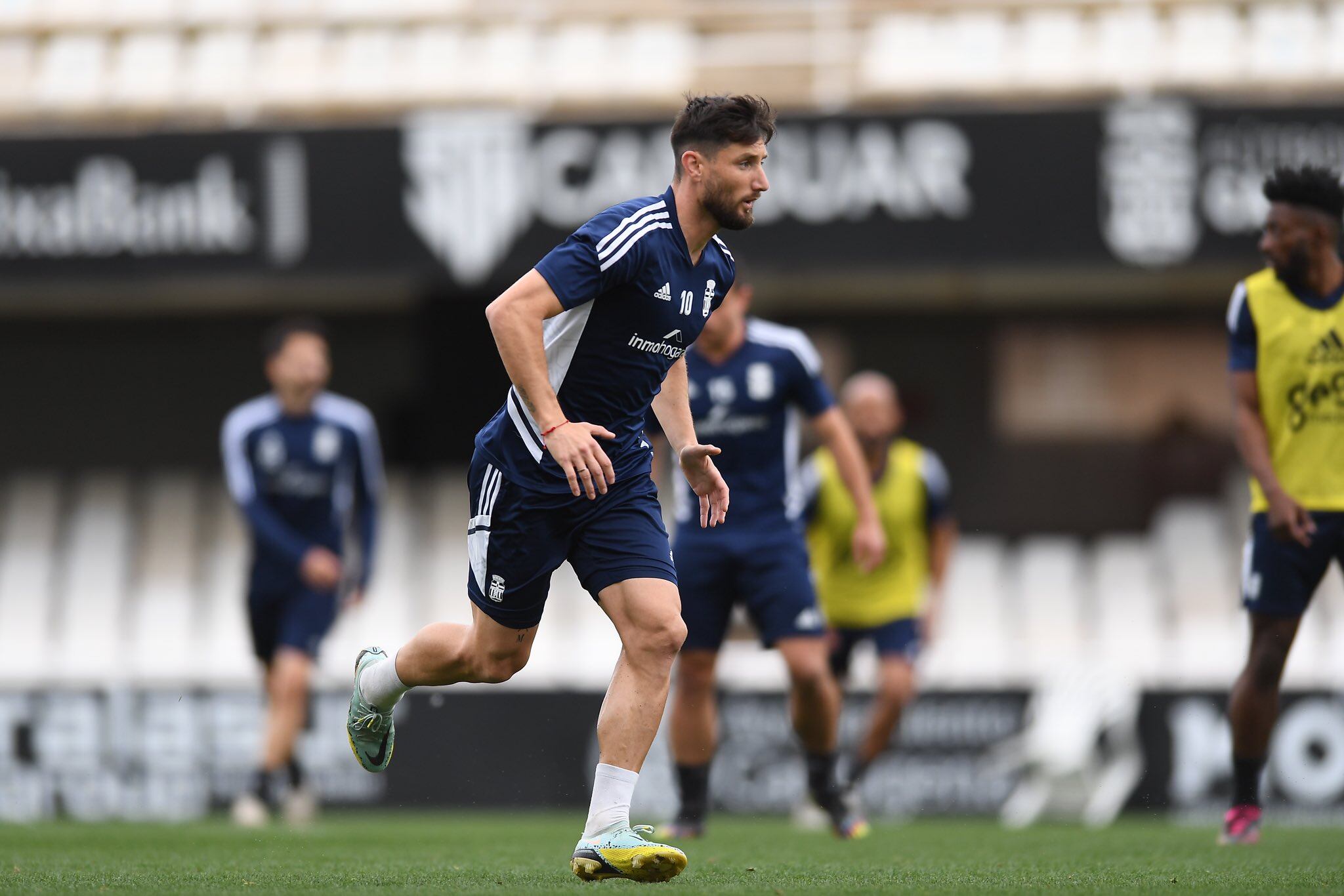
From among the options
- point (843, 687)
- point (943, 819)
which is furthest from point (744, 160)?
point (943, 819)

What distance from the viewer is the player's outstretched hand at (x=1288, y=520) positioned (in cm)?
652

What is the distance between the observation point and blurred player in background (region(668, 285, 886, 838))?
763cm

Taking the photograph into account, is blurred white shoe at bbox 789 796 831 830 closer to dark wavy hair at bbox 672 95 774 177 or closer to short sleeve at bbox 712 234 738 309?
short sleeve at bbox 712 234 738 309

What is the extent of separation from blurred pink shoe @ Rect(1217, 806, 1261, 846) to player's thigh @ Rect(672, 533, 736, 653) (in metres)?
2.17

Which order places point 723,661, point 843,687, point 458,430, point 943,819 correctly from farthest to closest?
point 458,430 < point 723,661 < point 943,819 < point 843,687

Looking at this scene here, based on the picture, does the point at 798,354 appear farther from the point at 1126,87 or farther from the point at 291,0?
the point at 291,0

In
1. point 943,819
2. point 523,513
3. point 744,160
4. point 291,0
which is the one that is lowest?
point 943,819

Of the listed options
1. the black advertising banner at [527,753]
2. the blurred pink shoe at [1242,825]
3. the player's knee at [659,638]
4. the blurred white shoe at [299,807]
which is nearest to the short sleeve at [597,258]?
the player's knee at [659,638]

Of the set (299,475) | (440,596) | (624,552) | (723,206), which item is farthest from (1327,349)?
(440,596)

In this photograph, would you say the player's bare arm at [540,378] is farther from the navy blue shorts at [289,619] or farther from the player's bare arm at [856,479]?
the navy blue shorts at [289,619]

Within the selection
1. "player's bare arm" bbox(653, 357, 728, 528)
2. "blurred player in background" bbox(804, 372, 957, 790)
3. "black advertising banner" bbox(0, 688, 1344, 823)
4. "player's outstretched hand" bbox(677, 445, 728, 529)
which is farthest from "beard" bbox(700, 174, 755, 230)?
"black advertising banner" bbox(0, 688, 1344, 823)

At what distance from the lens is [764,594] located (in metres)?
7.65

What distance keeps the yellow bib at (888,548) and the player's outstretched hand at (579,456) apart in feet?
15.6

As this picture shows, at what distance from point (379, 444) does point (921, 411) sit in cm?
436
